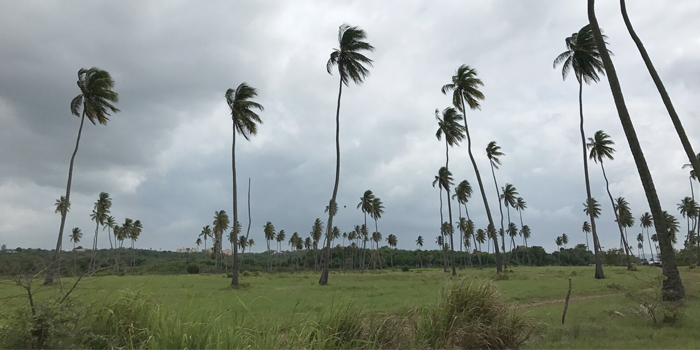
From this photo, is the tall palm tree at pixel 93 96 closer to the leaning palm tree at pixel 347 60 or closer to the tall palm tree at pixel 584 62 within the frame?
the leaning palm tree at pixel 347 60

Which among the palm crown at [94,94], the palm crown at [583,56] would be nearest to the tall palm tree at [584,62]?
the palm crown at [583,56]

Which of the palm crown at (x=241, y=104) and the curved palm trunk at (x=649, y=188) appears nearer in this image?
the curved palm trunk at (x=649, y=188)

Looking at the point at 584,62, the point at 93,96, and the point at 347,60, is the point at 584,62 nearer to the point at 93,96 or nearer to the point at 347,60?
the point at 347,60

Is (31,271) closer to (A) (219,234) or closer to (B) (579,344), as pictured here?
(B) (579,344)

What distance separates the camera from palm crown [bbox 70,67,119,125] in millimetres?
28172

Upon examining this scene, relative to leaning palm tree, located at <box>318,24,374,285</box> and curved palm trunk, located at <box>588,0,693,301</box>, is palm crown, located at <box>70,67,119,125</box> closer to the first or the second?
leaning palm tree, located at <box>318,24,374,285</box>

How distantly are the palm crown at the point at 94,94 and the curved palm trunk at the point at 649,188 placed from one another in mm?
29346

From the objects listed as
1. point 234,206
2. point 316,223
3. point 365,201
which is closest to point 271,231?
point 316,223

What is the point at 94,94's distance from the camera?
28406mm

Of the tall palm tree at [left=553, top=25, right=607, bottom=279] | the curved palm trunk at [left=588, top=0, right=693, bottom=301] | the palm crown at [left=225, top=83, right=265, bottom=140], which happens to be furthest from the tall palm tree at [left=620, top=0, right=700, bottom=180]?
the palm crown at [left=225, top=83, right=265, bottom=140]

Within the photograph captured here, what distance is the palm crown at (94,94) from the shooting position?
28172 mm

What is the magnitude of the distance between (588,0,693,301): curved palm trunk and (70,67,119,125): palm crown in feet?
96.3

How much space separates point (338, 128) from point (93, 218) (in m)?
50.1

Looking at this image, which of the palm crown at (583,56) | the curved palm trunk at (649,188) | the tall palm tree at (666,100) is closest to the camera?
the curved palm trunk at (649,188)
